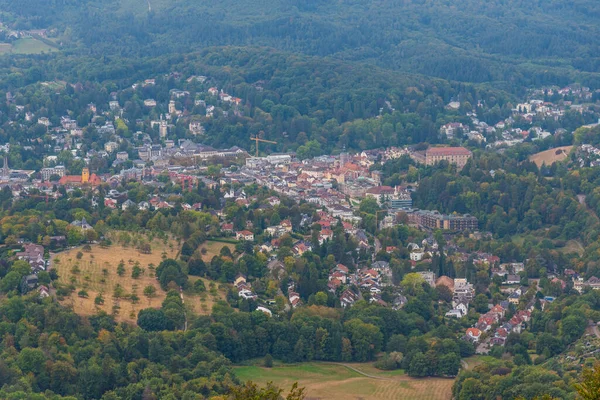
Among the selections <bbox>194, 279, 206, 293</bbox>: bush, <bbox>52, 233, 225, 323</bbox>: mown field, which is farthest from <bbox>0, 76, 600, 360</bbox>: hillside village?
<bbox>194, 279, 206, 293</bbox>: bush

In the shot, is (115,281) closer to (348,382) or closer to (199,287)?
(199,287)

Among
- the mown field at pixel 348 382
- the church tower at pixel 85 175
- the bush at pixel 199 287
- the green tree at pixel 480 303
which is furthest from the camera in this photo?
the church tower at pixel 85 175

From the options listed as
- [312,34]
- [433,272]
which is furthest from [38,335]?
[312,34]

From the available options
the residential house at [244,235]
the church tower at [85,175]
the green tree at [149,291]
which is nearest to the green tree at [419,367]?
the green tree at [149,291]

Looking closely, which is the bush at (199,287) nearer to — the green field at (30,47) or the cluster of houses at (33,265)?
the cluster of houses at (33,265)

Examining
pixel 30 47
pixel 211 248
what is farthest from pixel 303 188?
pixel 30 47
